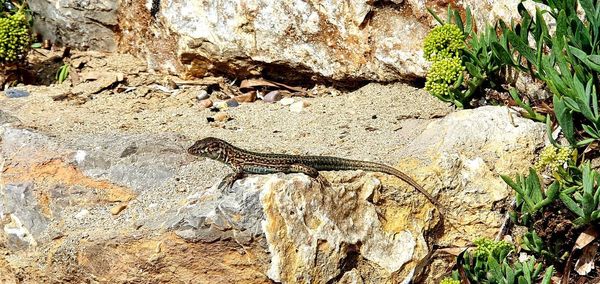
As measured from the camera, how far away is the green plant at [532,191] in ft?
18.2

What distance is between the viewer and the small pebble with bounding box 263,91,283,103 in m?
7.43

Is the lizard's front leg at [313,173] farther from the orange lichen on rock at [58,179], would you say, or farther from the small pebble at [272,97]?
the small pebble at [272,97]

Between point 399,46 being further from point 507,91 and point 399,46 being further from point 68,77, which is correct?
point 68,77

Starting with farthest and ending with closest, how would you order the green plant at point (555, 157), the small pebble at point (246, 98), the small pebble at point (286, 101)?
the small pebble at point (246, 98), the small pebble at point (286, 101), the green plant at point (555, 157)

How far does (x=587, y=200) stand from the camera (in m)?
5.43

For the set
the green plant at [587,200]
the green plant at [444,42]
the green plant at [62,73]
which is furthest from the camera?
the green plant at [62,73]

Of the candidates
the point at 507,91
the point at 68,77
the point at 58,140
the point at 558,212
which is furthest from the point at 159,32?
the point at 558,212

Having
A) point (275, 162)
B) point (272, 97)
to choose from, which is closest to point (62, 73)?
point (272, 97)

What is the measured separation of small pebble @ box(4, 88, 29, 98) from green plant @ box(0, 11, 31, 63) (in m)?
0.25

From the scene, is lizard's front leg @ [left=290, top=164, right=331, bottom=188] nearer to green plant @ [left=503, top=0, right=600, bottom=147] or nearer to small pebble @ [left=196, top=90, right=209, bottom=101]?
green plant @ [left=503, top=0, right=600, bottom=147]

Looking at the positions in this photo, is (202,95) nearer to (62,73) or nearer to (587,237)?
(62,73)

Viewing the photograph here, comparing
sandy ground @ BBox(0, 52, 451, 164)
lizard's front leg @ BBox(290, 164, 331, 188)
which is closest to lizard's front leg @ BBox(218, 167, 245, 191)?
lizard's front leg @ BBox(290, 164, 331, 188)

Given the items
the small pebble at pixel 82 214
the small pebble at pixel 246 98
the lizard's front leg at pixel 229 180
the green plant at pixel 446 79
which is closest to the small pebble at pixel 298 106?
the small pebble at pixel 246 98

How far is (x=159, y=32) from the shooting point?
308 inches
